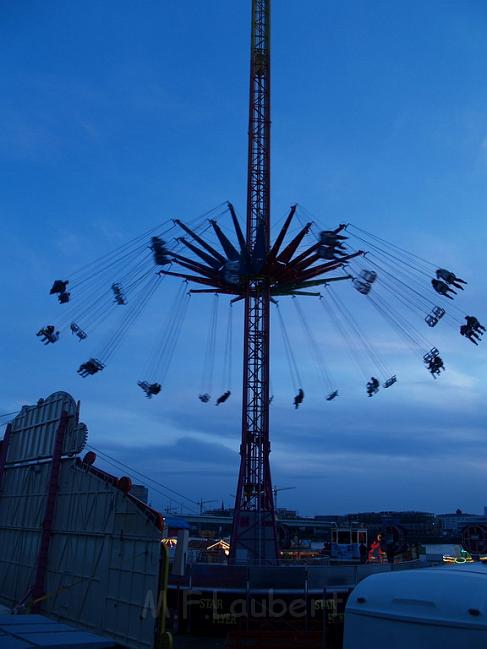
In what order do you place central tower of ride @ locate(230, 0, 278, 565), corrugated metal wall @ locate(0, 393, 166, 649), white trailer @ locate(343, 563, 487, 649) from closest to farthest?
white trailer @ locate(343, 563, 487, 649) < corrugated metal wall @ locate(0, 393, 166, 649) < central tower of ride @ locate(230, 0, 278, 565)

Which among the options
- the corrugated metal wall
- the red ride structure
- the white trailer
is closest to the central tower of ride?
the red ride structure

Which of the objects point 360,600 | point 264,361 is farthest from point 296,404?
point 360,600

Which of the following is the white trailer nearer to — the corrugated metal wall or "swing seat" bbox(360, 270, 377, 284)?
the corrugated metal wall

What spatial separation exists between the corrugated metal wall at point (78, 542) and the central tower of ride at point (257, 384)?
453 inches

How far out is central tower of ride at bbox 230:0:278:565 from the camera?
35.4m

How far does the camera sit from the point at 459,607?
30.1 feet

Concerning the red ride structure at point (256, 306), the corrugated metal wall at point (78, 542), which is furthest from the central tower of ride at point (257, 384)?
the corrugated metal wall at point (78, 542)

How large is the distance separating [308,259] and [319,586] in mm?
19167

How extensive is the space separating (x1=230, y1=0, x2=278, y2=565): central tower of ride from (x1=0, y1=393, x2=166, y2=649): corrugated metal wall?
11497 mm

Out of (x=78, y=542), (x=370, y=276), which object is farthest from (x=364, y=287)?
(x=78, y=542)

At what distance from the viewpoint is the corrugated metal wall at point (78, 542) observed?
65.4 ft

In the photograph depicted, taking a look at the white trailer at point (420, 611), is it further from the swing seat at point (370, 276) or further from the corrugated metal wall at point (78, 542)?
the swing seat at point (370, 276)

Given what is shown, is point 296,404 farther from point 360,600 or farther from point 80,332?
point 360,600

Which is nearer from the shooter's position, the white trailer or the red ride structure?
the white trailer
